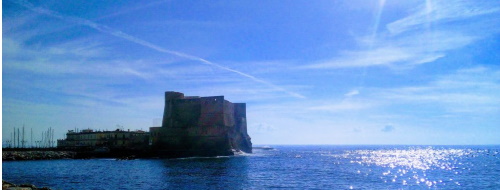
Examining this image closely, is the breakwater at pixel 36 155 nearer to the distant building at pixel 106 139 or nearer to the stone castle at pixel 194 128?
the distant building at pixel 106 139

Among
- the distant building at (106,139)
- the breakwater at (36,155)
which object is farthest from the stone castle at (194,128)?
the breakwater at (36,155)

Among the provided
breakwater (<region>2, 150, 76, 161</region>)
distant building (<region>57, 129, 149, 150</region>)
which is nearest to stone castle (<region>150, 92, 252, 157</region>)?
distant building (<region>57, 129, 149, 150</region>)

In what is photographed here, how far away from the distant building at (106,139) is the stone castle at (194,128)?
594cm

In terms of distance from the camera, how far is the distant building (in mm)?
72500

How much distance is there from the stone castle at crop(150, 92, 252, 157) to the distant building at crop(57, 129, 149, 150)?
234 inches

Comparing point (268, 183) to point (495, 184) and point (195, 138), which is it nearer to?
point (495, 184)

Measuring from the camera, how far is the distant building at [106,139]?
238 ft

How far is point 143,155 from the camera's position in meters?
63.6

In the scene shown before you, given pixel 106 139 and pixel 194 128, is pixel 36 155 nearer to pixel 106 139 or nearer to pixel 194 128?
pixel 106 139

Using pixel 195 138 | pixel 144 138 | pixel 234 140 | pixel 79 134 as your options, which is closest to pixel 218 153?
pixel 195 138

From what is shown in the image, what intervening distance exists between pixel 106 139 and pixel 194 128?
1789cm

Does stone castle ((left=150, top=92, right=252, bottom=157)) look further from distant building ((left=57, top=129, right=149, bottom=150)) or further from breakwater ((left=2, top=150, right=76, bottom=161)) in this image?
breakwater ((left=2, top=150, right=76, bottom=161))

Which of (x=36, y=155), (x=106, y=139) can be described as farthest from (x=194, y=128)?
(x=36, y=155)

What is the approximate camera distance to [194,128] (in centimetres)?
6931
